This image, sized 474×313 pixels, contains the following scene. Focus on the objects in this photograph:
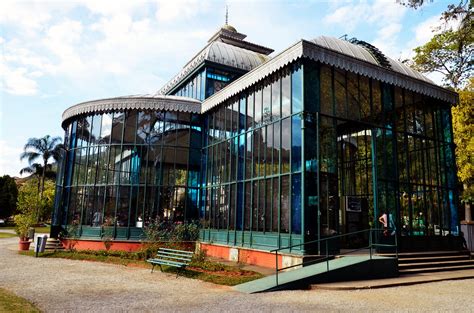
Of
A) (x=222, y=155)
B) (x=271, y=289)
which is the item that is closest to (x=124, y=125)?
(x=222, y=155)

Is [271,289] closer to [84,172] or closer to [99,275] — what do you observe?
[99,275]

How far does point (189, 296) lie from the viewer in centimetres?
843

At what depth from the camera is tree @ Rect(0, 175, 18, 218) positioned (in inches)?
2167

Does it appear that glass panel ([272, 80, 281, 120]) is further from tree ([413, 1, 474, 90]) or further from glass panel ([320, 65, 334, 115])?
tree ([413, 1, 474, 90])

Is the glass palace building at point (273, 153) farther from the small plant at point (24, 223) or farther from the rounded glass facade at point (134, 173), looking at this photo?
the small plant at point (24, 223)

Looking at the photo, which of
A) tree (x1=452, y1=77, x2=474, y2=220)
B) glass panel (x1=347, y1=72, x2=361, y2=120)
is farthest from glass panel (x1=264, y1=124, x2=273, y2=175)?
tree (x1=452, y1=77, x2=474, y2=220)

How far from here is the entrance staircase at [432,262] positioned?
11.7 m

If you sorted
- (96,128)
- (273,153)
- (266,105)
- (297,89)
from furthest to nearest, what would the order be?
(96,128) < (266,105) < (273,153) < (297,89)

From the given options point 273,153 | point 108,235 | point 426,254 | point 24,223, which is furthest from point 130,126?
point 426,254

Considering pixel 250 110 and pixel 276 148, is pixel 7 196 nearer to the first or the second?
pixel 250 110

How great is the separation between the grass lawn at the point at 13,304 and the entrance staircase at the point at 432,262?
10.2m

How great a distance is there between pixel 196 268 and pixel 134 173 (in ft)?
25.1

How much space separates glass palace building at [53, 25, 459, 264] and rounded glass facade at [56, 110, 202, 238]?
5 cm

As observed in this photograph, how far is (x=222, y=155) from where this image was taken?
1686 centimetres
